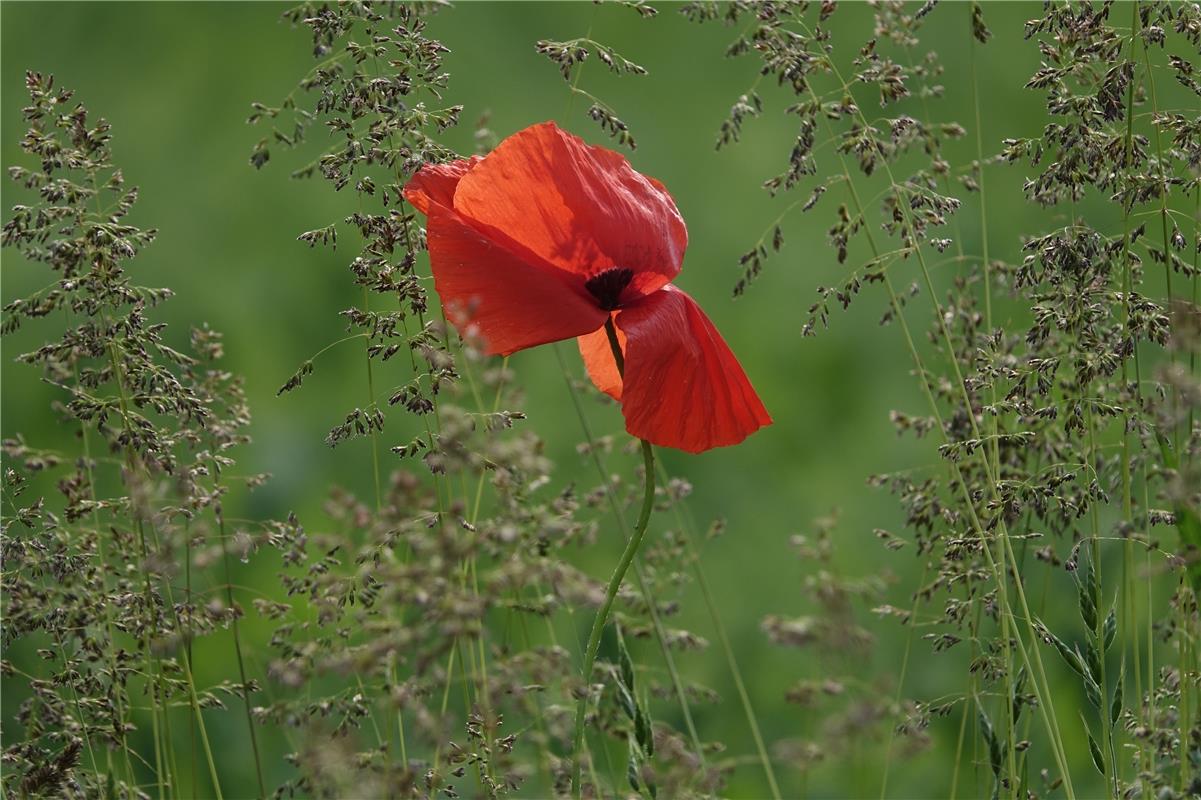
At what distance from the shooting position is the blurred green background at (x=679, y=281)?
2.50 meters

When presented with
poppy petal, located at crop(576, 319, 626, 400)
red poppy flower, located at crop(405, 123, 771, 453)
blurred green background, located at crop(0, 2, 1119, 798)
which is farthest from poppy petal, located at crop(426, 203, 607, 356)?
blurred green background, located at crop(0, 2, 1119, 798)

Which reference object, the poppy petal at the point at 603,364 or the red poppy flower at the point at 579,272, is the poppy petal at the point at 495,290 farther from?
the poppy petal at the point at 603,364

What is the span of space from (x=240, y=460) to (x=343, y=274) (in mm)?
466

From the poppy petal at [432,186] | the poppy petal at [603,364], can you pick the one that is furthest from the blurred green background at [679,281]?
the poppy petal at [432,186]

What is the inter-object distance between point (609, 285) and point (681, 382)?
103 millimetres

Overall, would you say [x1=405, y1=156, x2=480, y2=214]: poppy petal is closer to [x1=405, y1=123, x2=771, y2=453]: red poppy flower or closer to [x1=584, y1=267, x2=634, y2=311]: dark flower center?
[x1=405, y1=123, x2=771, y2=453]: red poppy flower

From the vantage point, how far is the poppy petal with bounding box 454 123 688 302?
3.61ft

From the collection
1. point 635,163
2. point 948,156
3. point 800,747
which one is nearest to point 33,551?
point 800,747

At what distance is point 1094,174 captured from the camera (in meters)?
1.18

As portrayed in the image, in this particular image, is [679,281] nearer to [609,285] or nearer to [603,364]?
[603,364]

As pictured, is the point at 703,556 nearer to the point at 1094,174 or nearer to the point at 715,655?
the point at 715,655

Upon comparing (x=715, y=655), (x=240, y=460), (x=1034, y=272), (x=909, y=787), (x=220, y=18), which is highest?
(x=220, y=18)

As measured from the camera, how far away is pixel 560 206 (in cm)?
112

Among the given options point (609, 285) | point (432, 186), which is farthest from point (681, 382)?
point (432, 186)
